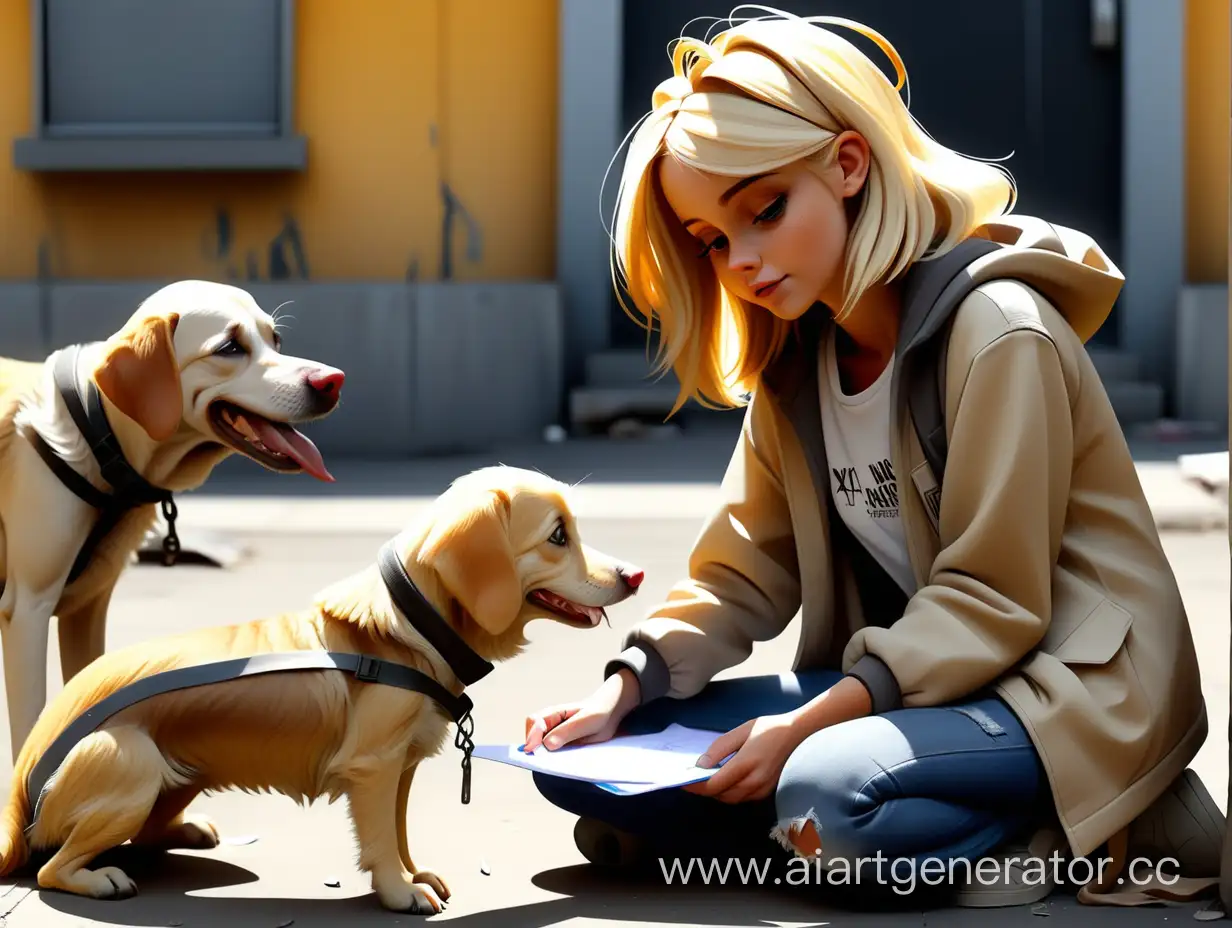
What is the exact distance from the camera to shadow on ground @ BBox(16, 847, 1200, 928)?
2430 millimetres

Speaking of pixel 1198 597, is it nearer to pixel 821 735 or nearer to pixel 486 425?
pixel 821 735

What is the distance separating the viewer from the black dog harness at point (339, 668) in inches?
98.1

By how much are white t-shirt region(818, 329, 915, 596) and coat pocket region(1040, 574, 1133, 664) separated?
29 centimetres

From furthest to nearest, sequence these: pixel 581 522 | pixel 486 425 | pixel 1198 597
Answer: pixel 486 425, pixel 581 522, pixel 1198 597

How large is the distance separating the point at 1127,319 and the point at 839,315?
23.5 ft

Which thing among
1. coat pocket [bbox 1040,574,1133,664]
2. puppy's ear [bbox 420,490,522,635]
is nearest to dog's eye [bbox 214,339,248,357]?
puppy's ear [bbox 420,490,522,635]

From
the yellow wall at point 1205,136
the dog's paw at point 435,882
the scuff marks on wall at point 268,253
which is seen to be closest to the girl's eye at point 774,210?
the dog's paw at point 435,882

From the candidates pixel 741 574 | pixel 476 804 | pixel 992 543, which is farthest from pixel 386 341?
pixel 992 543

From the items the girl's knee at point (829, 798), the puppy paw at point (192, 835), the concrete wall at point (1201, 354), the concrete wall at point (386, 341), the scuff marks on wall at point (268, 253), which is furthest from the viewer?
the scuff marks on wall at point (268, 253)

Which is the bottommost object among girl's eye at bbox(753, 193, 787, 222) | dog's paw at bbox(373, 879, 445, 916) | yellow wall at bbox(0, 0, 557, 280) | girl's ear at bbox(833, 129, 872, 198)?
dog's paw at bbox(373, 879, 445, 916)

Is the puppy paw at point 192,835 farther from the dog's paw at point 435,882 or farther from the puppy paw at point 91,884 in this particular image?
the dog's paw at point 435,882

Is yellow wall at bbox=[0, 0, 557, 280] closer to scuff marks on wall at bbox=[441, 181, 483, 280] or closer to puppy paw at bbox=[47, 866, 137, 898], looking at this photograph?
scuff marks on wall at bbox=[441, 181, 483, 280]

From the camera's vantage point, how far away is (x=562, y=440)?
8.83m

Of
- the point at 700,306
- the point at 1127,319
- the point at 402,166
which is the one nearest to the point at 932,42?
the point at 1127,319
